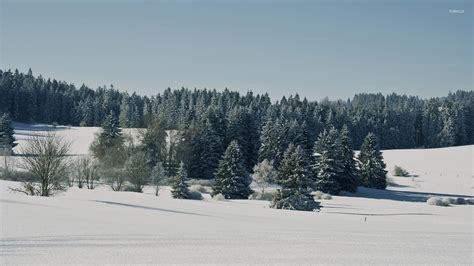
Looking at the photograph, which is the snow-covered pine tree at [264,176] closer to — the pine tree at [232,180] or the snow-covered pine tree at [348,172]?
the pine tree at [232,180]

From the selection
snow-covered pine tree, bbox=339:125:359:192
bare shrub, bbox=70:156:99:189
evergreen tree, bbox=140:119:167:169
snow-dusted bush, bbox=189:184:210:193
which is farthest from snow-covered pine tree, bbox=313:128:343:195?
bare shrub, bbox=70:156:99:189

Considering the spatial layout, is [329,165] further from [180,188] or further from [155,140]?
[155,140]

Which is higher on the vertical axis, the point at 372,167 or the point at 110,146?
the point at 110,146

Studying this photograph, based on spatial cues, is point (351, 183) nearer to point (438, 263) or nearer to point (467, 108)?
point (438, 263)

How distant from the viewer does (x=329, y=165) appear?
5709 cm

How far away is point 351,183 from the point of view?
190 ft

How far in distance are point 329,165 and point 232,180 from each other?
50.5 feet

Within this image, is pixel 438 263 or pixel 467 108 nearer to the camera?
pixel 438 263

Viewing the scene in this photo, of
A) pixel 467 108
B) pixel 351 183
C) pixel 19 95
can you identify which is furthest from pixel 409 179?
pixel 19 95

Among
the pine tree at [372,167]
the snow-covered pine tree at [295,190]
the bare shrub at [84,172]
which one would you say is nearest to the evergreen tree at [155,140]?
the bare shrub at [84,172]

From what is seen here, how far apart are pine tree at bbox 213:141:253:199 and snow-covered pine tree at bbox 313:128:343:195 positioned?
1143 centimetres

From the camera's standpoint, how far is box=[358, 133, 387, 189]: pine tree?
63.2m

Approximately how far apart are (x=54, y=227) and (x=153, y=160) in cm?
5238

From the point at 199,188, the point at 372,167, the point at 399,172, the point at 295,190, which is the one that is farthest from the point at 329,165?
the point at 399,172
